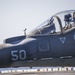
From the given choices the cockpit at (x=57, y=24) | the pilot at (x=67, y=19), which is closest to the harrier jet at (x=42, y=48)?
the cockpit at (x=57, y=24)

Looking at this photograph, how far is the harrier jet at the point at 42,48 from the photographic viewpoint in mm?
8867

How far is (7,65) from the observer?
8.71 m

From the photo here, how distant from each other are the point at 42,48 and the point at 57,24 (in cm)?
149

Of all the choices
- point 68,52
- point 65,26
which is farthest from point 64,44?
point 65,26

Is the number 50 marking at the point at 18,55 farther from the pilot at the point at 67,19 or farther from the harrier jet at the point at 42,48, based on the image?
the pilot at the point at 67,19

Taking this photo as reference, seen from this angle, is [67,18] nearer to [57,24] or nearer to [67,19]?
[67,19]

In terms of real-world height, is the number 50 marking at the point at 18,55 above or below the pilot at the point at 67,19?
below

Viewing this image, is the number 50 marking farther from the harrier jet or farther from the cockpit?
the cockpit

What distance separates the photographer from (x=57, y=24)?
404 inches

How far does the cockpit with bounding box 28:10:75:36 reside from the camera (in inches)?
391

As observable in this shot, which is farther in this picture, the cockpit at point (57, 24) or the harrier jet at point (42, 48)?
the cockpit at point (57, 24)

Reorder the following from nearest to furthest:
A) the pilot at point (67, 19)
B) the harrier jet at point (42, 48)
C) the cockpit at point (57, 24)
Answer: the harrier jet at point (42, 48) → the cockpit at point (57, 24) → the pilot at point (67, 19)

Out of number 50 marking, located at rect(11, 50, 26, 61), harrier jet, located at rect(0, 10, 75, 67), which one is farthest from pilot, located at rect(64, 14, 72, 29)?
number 50 marking, located at rect(11, 50, 26, 61)

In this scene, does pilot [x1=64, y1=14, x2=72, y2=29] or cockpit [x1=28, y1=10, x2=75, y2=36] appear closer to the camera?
cockpit [x1=28, y1=10, x2=75, y2=36]
